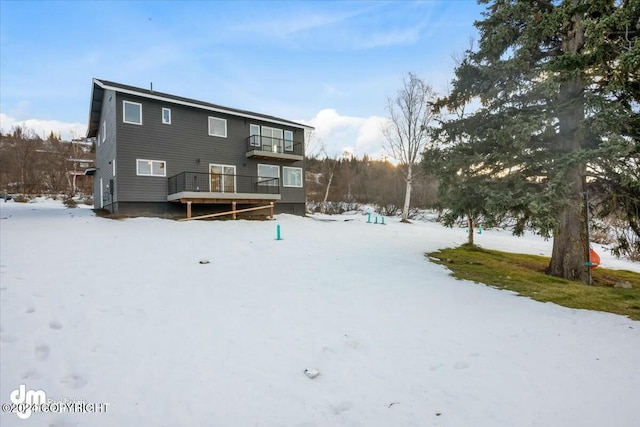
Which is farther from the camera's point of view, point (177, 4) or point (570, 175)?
point (177, 4)

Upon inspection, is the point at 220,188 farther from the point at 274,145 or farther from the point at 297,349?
the point at 297,349

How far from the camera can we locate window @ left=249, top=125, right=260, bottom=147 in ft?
65.9

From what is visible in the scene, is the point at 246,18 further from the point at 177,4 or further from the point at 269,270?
the point at 269,270

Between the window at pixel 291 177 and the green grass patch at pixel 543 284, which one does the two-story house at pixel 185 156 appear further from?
the green grass patch at pixel 543 284

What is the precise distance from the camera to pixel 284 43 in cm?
1609

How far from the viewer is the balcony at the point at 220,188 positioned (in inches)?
637

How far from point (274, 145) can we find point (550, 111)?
16.4 metres

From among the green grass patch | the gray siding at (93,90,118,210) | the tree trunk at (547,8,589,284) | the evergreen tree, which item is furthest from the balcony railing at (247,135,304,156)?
the tree trunk at (547,8,589,284)

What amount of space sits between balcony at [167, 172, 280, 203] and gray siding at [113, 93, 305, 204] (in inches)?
17.6

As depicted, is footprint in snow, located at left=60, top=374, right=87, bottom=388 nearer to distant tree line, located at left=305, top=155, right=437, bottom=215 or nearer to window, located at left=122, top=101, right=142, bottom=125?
window, located at left=122, top=101, right=142, bottom=125

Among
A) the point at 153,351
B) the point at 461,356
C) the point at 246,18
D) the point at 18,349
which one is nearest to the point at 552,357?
the point at 461,356

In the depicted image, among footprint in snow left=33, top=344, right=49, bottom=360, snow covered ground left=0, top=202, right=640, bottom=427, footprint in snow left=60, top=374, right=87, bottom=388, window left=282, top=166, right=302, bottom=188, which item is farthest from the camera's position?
window left=282, top=166, right=302, bottom=188

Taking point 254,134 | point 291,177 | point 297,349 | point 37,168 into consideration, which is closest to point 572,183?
point 297,349

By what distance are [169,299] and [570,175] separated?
949 cm
